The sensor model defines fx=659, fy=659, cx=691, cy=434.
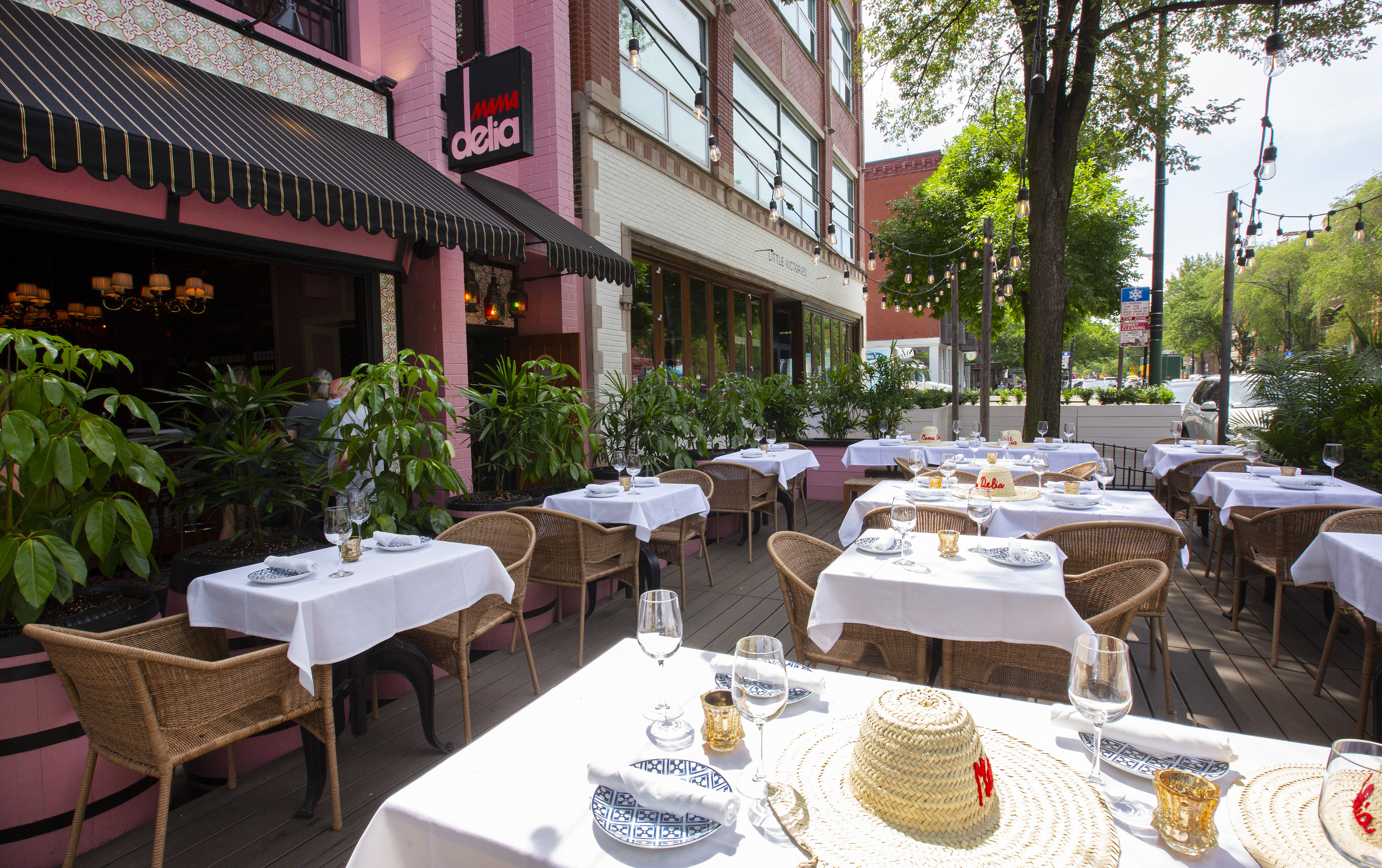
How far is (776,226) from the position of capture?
12.9 meters

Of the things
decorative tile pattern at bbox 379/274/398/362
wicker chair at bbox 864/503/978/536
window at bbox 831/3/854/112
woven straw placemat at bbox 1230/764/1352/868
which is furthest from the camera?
window at bbox 831/3/854/112

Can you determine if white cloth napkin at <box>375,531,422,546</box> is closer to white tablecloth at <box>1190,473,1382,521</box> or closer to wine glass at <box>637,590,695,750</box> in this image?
wine glass at <box>637,590,695,750</box>

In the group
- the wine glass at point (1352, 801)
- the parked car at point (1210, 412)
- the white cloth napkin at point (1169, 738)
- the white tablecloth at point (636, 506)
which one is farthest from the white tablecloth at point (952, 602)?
the parked car at point (1210, 412)

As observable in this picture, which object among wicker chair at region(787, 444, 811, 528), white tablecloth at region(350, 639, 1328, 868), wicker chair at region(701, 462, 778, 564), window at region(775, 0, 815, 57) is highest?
window at region(775, 0, 815, 57)

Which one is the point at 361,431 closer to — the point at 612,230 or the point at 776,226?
the point at 612,230

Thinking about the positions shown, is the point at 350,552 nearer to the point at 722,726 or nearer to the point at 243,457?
the point at 243,457

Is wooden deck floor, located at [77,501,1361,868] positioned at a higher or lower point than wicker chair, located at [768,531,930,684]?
lower

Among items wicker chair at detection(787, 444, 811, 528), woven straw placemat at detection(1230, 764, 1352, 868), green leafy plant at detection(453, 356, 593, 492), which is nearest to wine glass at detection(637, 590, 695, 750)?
woven straw placemat at detection(1230, 764, 1352, 868)

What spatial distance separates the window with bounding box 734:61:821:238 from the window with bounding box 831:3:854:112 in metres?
2.86

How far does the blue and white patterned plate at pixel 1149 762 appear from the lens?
1220 millimetres

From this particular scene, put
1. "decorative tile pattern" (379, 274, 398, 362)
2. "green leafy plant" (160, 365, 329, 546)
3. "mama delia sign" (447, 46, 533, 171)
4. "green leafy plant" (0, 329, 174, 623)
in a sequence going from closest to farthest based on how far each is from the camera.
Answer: "green leafy plant" (0, 329, 174, 623)
"green leafy plant" (160, 365, 329, 546)
"mama delia sign" (447, 46, 533, 171)
"decorative tile pattern" (379, 274, 398, 362)

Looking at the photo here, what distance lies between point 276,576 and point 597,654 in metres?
2.06

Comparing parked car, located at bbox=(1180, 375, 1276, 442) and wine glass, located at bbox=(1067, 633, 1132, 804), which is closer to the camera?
wine glass, located at bbox=(1067, 633, 1132, 804)

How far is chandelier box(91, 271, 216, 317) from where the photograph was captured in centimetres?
639
